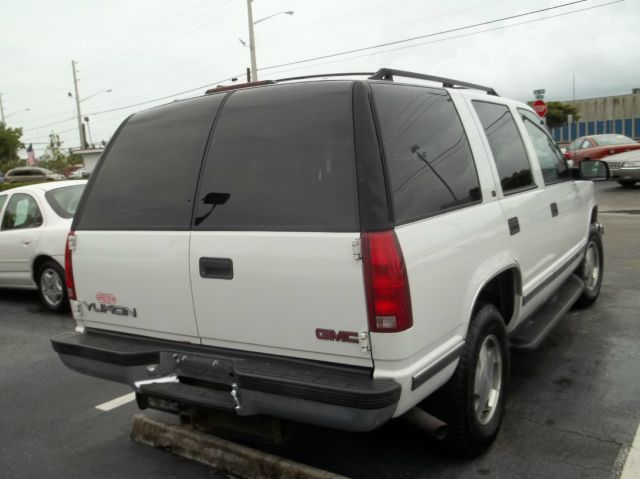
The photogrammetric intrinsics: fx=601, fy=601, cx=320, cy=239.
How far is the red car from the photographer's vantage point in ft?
59.6

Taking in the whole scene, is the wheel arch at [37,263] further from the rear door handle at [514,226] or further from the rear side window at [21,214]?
the rear door handle at [514,226]

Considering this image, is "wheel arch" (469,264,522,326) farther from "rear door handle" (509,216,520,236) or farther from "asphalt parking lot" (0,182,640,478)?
"asphalt parking lot" (0,182,640,478)

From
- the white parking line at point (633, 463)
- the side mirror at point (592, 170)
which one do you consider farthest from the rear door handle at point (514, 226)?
the side mirror at point (592, 170)

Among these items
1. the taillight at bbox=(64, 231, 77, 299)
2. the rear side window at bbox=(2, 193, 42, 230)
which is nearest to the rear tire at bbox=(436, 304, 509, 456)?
the taillight at bbox=(64, 231, 77, 299)

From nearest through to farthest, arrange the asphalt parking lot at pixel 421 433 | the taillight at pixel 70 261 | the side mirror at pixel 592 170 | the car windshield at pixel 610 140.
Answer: the asphalt parking lot at pixel 421 433 < the taillight at pixel 70 261 < the side mirror at pixel 592 170 < the car windshield at pixel 610 140

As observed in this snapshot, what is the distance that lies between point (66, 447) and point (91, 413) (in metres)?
0.48

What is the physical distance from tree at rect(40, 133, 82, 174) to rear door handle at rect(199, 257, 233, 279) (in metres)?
61.4

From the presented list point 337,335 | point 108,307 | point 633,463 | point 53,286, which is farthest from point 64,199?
point 633,463

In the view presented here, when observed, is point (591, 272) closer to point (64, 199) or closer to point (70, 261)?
point (70, 261)

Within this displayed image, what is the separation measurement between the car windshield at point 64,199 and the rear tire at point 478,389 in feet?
18.4

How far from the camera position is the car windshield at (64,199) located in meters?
7.25

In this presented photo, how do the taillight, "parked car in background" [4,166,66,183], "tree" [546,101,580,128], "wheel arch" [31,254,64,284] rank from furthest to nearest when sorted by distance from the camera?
1. "tree" [546,101,580,128]
2. "parked car in background" [4,166,66,183]
3. "wheel arch" [31,254,64,284]
4. the taillight

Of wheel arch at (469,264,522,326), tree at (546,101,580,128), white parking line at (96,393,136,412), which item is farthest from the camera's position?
tree at (546,101,580,128)

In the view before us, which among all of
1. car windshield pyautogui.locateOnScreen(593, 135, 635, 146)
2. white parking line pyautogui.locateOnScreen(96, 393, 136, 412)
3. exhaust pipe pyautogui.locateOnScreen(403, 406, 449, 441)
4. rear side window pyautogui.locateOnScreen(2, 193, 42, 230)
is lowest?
white parking line pyautogui.locateOnScreen(96, 393, 136, 412)
